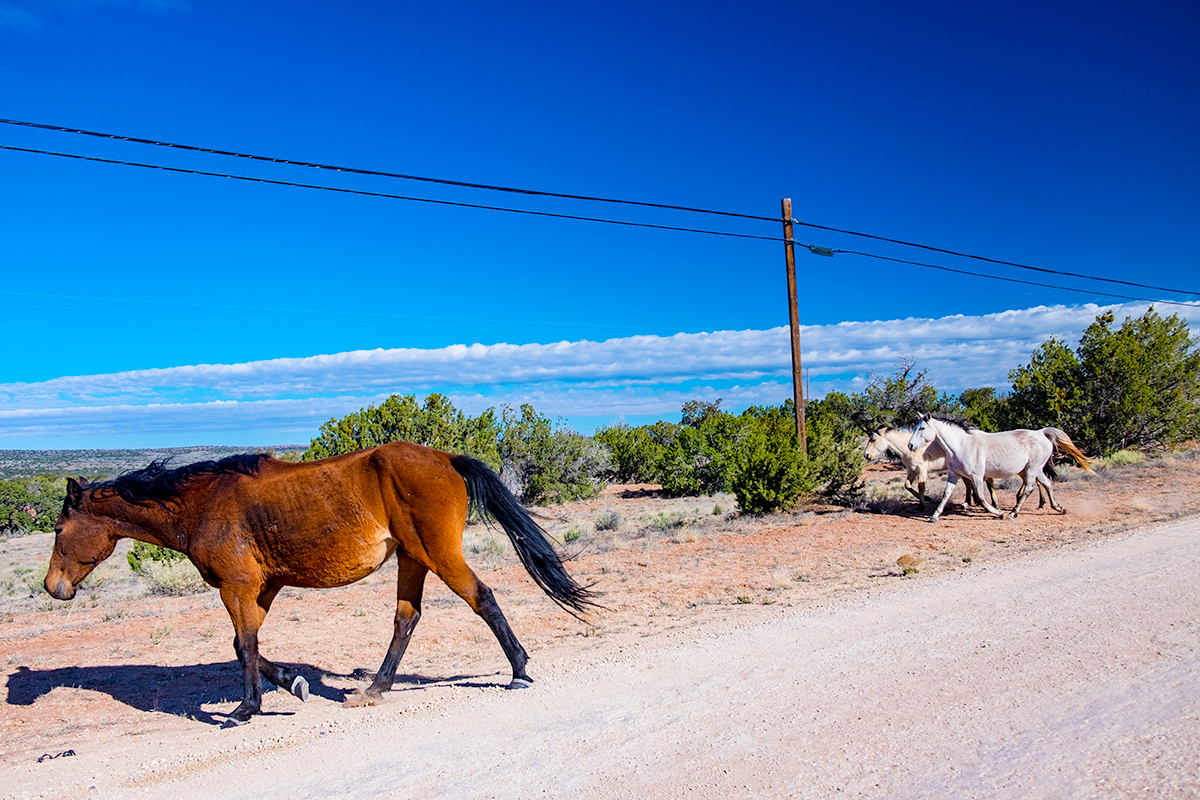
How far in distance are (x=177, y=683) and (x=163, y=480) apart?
258cm

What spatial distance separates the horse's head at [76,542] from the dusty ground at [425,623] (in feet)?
4.03

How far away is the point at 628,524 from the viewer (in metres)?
20.4

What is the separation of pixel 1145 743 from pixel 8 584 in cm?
2138

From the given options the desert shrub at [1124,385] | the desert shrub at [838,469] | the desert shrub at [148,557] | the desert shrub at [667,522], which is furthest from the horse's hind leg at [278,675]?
the desert shrub at [1124,385]

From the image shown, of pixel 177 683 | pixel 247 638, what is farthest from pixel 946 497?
pixel 177 683

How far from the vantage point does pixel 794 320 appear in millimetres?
19484

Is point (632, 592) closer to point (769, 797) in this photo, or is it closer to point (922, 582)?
point (922, 582)

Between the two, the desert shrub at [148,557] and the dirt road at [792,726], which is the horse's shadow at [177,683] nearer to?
the dirt road at [792,726]

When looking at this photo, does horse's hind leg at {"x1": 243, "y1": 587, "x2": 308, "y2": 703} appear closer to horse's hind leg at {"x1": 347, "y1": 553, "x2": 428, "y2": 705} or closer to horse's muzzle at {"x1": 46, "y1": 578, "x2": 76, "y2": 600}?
horse's hind leg at {"x1": 347, "y1": 553, "x2": 428, "y2": 705}

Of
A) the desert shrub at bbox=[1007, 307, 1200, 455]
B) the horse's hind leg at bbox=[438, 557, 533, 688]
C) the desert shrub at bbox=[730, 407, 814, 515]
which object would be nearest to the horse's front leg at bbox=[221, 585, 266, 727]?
the horse's hind leg at bbox=[438, 557, 533, 688]

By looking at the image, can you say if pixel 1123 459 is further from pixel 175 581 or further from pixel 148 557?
pixel 148 557

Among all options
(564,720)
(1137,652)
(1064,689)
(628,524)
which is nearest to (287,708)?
(564,720)

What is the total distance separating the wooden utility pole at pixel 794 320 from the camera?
62.5ft

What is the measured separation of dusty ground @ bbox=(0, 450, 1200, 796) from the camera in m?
5.88
